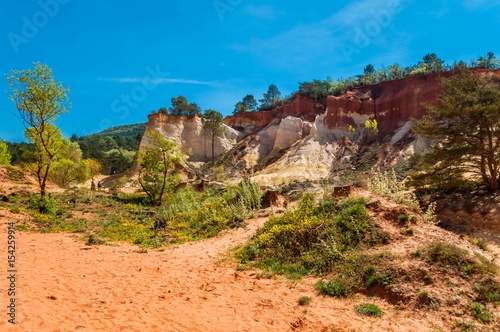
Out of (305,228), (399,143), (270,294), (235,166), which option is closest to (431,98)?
(399,143)

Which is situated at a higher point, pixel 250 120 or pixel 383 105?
pixel 250 120

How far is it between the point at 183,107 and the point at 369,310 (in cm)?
6532

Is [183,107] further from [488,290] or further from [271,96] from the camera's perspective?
[488,290]

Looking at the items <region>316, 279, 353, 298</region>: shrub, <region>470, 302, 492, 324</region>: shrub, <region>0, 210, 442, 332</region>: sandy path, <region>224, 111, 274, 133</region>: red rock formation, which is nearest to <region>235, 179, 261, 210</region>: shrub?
<region>0, 210, 442, 332</region>: sandy path

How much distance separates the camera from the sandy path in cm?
575

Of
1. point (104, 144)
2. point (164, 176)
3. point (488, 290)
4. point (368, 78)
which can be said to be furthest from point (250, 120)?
point (488, 290)

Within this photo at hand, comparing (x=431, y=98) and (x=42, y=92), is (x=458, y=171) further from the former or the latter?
(x=431, y=98)

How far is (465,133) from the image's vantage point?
18375 millimetres

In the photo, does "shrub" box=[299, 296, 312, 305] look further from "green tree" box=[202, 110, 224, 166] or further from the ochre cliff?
"green tree" box=[202, 110, 224, 166]

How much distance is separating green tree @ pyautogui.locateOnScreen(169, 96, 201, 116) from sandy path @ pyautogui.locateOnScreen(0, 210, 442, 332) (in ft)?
197

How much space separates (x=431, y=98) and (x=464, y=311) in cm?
4658

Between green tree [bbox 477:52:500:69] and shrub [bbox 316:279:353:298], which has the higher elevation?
green tree [bbox 477:52:500:69]

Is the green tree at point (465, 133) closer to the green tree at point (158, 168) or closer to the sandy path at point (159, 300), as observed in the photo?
the sandy path at point (159, 300)

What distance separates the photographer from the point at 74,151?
51.8 m
